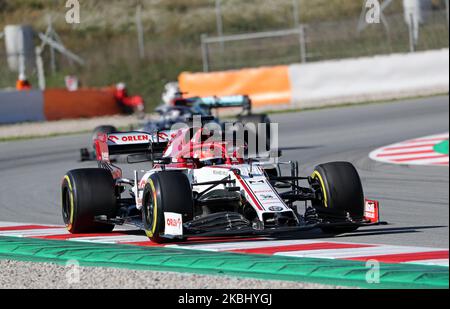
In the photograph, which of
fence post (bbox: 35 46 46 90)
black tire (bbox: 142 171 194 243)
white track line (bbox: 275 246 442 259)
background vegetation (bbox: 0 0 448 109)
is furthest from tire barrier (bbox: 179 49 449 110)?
white track line (bbox: 275 246 442 259)

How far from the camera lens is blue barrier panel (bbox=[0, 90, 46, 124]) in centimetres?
2525

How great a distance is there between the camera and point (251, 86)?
1038 inches

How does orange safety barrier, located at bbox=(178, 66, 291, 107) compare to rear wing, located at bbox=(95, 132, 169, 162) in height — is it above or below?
above

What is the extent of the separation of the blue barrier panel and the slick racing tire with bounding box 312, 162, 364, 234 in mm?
16644

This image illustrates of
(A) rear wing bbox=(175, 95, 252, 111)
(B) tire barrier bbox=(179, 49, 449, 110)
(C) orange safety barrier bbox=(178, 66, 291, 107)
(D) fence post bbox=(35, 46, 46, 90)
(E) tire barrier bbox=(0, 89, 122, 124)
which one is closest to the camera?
(A) rear wing bbox=(175, 95, 252, 111)

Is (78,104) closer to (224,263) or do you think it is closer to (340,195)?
(340,195)

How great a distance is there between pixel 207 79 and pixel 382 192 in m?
14.0

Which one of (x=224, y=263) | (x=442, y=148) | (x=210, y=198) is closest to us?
(x=224, y=263)

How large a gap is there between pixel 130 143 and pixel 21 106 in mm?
14863

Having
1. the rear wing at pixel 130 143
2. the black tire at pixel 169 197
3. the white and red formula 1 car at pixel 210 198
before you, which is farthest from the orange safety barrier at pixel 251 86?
the black tire at pixel 169 197

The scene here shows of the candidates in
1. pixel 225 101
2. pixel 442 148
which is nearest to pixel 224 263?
pixel 225 101

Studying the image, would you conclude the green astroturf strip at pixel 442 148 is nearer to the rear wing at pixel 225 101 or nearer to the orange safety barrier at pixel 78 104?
the rear wing at pixel 225 101

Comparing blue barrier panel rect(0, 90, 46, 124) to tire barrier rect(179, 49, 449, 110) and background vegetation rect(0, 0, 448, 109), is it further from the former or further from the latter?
background vegetation rect(0, 0, 448, 109)

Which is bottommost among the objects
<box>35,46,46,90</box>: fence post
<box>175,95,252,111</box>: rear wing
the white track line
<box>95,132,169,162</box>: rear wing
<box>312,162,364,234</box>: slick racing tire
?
the white track line
